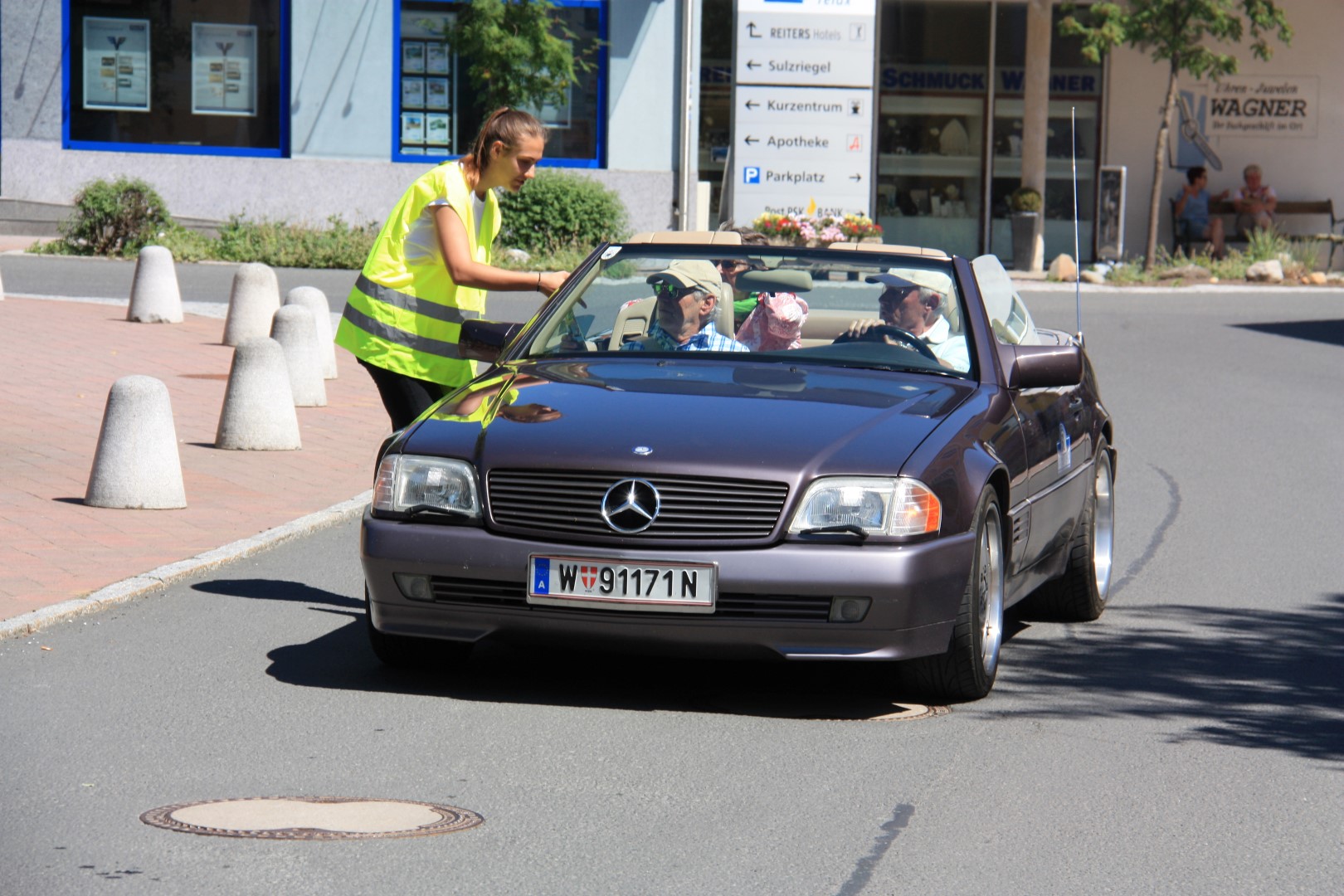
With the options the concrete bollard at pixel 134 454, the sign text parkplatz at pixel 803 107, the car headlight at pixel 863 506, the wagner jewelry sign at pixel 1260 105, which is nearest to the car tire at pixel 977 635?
the car headlight at pixel 863 506

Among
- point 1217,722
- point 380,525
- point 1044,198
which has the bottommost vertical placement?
point 1217,722

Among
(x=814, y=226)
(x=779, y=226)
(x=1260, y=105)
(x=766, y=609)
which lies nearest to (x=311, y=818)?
(x=766, y=609)

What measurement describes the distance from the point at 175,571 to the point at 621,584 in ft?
9.46

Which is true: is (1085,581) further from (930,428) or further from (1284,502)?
(1284,502)

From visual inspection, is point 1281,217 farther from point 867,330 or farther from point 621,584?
point 621,584

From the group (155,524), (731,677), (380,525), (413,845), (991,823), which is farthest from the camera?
(155,524)

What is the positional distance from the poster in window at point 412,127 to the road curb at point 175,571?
20930 millimetres

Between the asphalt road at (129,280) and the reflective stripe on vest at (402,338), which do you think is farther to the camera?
the asphalt road at (129,280)

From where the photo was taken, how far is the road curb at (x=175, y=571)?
21.5 ft

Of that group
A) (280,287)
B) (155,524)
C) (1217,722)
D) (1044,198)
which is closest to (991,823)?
(1217,722)

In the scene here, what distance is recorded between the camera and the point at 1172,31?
2884 centimetres

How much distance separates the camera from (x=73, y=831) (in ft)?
14.2

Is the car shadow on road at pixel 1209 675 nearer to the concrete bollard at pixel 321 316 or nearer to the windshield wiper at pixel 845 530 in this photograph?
the windshield wiper at pixel 845 530

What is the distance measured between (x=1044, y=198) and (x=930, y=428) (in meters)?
27.1
